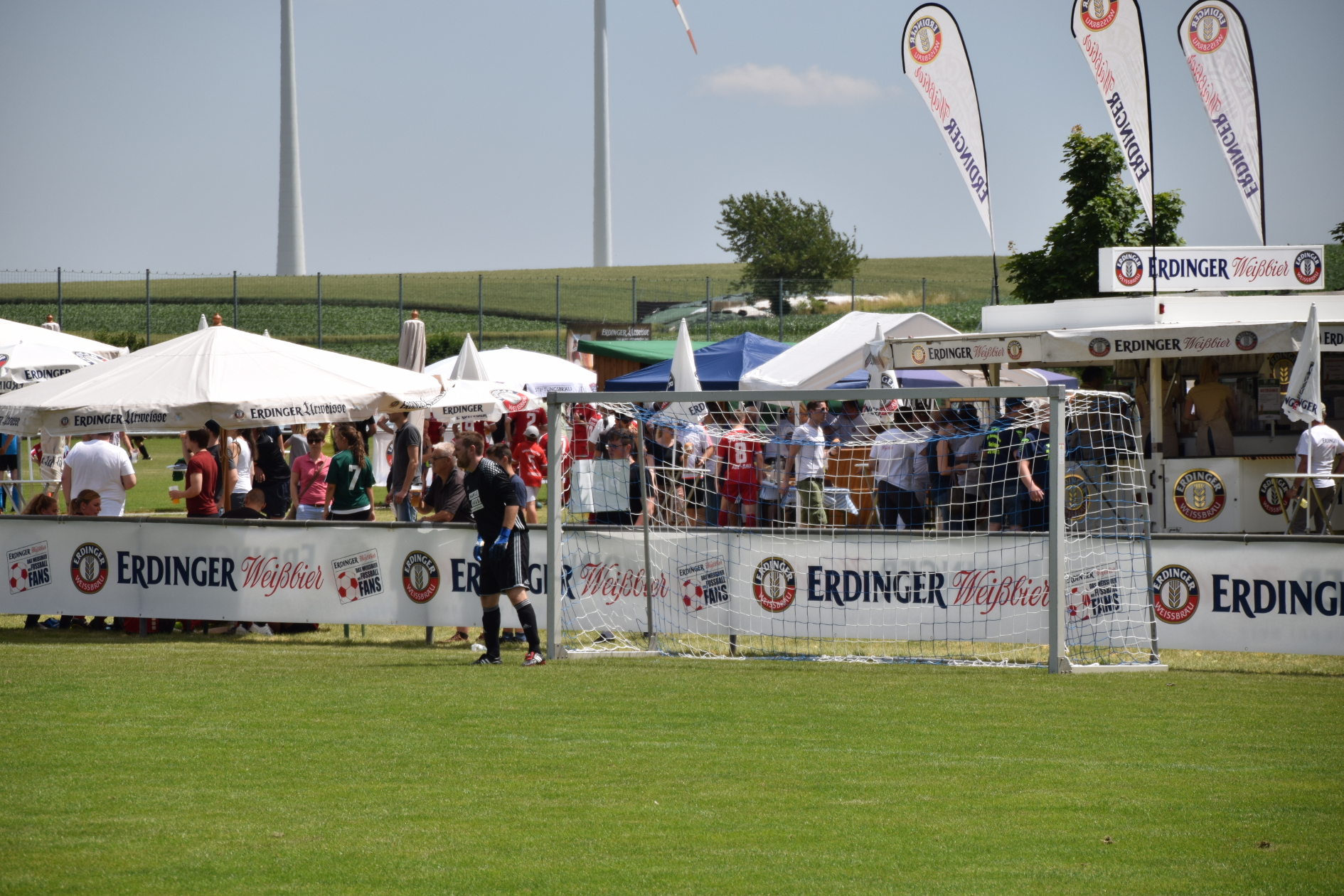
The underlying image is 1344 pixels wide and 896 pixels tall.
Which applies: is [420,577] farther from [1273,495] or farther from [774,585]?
[1273,495]

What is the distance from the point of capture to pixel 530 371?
25.4m

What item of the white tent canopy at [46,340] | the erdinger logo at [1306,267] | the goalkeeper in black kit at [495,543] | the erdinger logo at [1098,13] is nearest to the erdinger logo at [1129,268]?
the erdinger logo at [1306,267]

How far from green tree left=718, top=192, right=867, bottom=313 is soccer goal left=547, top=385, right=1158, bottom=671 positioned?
2411 inches

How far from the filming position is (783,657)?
38.9 feet

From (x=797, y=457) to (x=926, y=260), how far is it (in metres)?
88.4

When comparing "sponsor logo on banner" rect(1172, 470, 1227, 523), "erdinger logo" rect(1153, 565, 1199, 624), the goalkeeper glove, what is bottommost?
"erdinger logo" rect(1153, 565, 1199, 624)

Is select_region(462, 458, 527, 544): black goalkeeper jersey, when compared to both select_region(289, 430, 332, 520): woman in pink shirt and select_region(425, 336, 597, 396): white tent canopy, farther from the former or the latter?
select_region(425, 336, 597, 396): white tent canopy

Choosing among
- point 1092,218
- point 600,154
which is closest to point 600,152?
point 600,154

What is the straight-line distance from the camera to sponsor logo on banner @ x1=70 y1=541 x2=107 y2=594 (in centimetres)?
1360

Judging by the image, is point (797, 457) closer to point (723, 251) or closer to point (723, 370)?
point (723, 370)

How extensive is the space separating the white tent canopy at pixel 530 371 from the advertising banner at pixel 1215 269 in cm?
955

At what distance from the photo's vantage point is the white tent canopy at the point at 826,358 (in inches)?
793

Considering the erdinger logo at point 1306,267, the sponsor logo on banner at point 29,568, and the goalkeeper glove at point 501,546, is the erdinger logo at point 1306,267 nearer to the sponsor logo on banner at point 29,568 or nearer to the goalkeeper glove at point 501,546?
the goalkeeper glove at point 501,546

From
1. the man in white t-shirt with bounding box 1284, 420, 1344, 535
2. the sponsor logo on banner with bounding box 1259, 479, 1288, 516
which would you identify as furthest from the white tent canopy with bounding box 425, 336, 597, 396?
the man in white t-shirt with bounding box 1284, 420, 1344, 535
